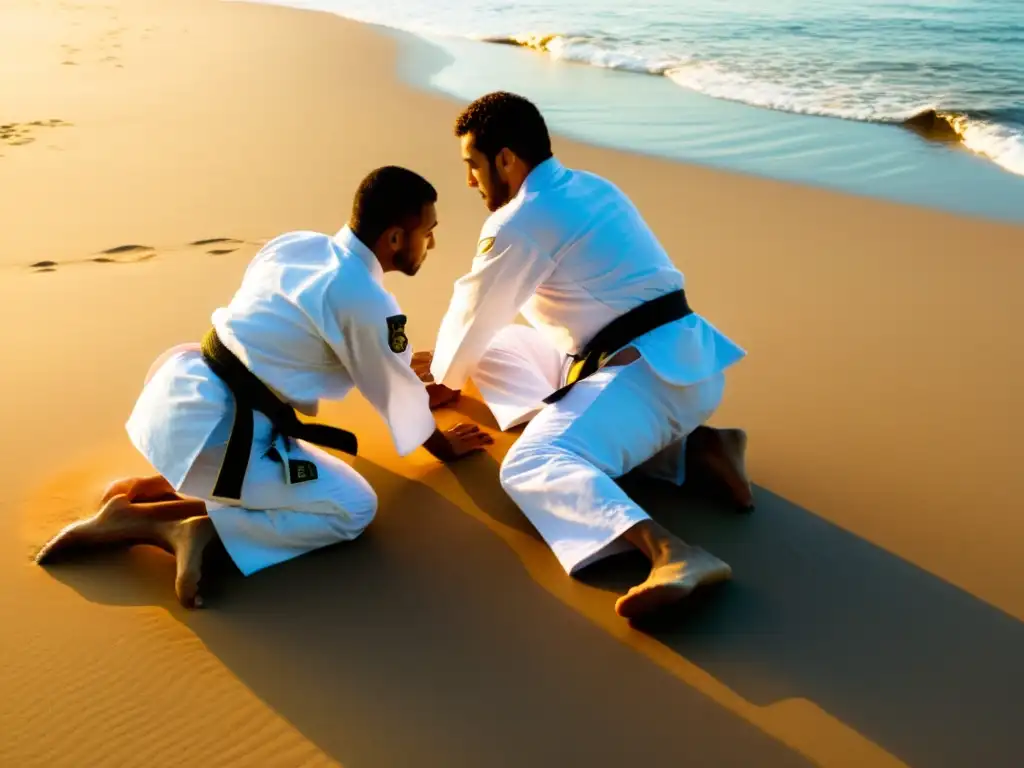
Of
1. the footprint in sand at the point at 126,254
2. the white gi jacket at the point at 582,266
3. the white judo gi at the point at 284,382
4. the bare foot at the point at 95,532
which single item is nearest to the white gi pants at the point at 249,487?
the white judo gi at the point at 284,382

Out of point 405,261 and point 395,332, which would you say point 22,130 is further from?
point 395,332

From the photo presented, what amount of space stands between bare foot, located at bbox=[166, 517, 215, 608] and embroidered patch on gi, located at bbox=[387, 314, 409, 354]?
673 mm

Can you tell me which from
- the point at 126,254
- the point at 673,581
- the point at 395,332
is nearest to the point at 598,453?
the point at 673,581

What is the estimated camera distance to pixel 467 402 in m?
3.55

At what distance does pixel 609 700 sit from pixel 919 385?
1.96 m

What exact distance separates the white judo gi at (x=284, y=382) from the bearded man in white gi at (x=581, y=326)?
1.32ft

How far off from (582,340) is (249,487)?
1.08m

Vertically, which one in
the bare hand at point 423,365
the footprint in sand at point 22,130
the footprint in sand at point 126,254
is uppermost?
the footprint in sand at point 22,130

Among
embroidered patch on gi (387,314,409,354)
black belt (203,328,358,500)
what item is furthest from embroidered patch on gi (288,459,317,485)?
embroidered patch on gi (387,314,409,354)

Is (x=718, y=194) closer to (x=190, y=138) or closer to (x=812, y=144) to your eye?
(x=812, y=144)

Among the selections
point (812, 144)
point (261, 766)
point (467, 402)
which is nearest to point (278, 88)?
point (812, 144)

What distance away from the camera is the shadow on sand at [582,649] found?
81.9 inches

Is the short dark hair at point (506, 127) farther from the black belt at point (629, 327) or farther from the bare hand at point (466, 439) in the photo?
the bare hand at point (466, 439)

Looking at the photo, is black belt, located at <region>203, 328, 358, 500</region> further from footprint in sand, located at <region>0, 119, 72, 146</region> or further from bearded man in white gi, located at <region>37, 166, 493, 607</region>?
footprint in sand, located at <region>0, 119, 72, 146</region>
